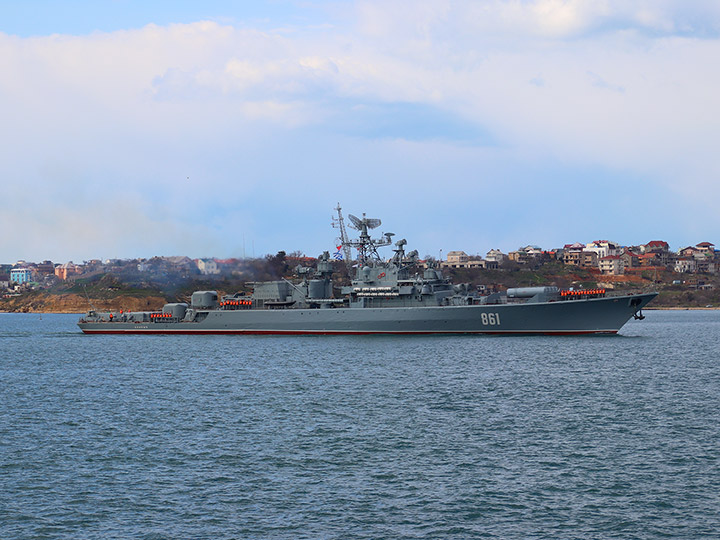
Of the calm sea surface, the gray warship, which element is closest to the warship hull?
the gray warship

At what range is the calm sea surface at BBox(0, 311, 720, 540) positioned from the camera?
17969mm

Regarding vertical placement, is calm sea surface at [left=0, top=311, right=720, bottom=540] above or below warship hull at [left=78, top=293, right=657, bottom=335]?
below

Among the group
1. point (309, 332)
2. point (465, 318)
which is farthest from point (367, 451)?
point (309, 332)

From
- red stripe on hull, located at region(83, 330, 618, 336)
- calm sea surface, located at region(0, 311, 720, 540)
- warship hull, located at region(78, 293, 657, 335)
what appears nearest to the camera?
calm sea surface, located at region(0, 311, 720, 540)

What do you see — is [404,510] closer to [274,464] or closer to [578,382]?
[274,464]

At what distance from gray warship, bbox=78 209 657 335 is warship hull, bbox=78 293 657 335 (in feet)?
0.29

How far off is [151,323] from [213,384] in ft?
145

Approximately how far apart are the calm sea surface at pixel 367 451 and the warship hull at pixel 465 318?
14346 millimetres

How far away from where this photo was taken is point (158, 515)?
60.5 ft

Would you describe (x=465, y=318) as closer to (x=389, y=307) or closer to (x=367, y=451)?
(x=389, y=307)

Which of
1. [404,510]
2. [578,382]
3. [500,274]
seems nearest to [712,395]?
[578,382]

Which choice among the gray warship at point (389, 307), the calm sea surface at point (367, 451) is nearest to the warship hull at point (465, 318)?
the gray warship at point (389, 307)

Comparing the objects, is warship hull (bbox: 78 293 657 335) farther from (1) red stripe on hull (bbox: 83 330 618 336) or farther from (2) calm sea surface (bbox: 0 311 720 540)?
(2) calm sea surface (bbox: 0 311 720 540)

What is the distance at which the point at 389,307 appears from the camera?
2667 inches
